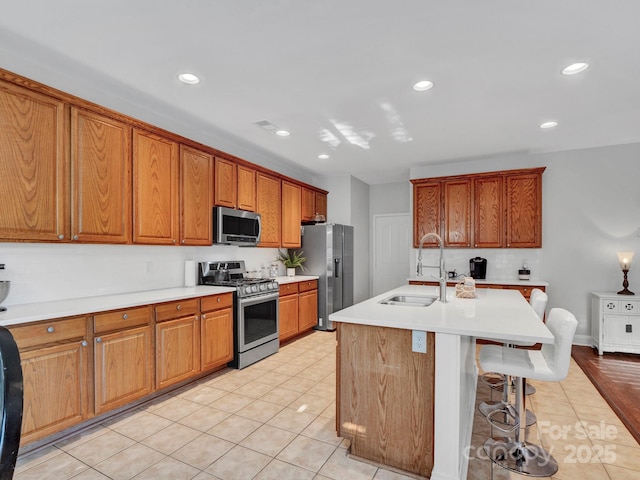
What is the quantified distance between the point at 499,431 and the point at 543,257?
3.32 metres

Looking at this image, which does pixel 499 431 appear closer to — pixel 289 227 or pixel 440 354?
pixel 440 354

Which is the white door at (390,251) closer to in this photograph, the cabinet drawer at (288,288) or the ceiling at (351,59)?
the cabinet drawer at (288,288)

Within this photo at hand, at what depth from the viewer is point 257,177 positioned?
450cm

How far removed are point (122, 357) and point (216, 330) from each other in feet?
3.13

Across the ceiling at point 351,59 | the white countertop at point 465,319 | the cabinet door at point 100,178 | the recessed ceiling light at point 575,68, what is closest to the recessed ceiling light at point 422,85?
the ceiling at point 351,59

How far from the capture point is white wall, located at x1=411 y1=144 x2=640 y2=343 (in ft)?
14.8

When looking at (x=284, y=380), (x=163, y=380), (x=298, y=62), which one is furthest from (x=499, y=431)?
(x=298, y=62)

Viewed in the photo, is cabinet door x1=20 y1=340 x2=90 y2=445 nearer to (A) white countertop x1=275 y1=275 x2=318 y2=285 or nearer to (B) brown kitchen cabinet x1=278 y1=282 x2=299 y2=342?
(B) brown kitchen cabinet x1=278 y1=282 x2=299 y2=342

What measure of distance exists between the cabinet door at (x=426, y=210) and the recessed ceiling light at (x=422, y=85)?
2625 mm

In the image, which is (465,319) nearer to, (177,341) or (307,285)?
(177,341)

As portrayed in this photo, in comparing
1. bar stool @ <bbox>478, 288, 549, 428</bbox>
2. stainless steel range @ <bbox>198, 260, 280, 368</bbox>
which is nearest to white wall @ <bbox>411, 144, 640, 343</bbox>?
bar stool @ <bbox>478, 288, 549, 428</bbox>

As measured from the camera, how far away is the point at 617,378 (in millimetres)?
3438

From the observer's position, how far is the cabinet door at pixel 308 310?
192 inches

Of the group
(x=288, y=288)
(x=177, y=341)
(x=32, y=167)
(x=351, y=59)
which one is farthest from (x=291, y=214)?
(x=32, y=167)
